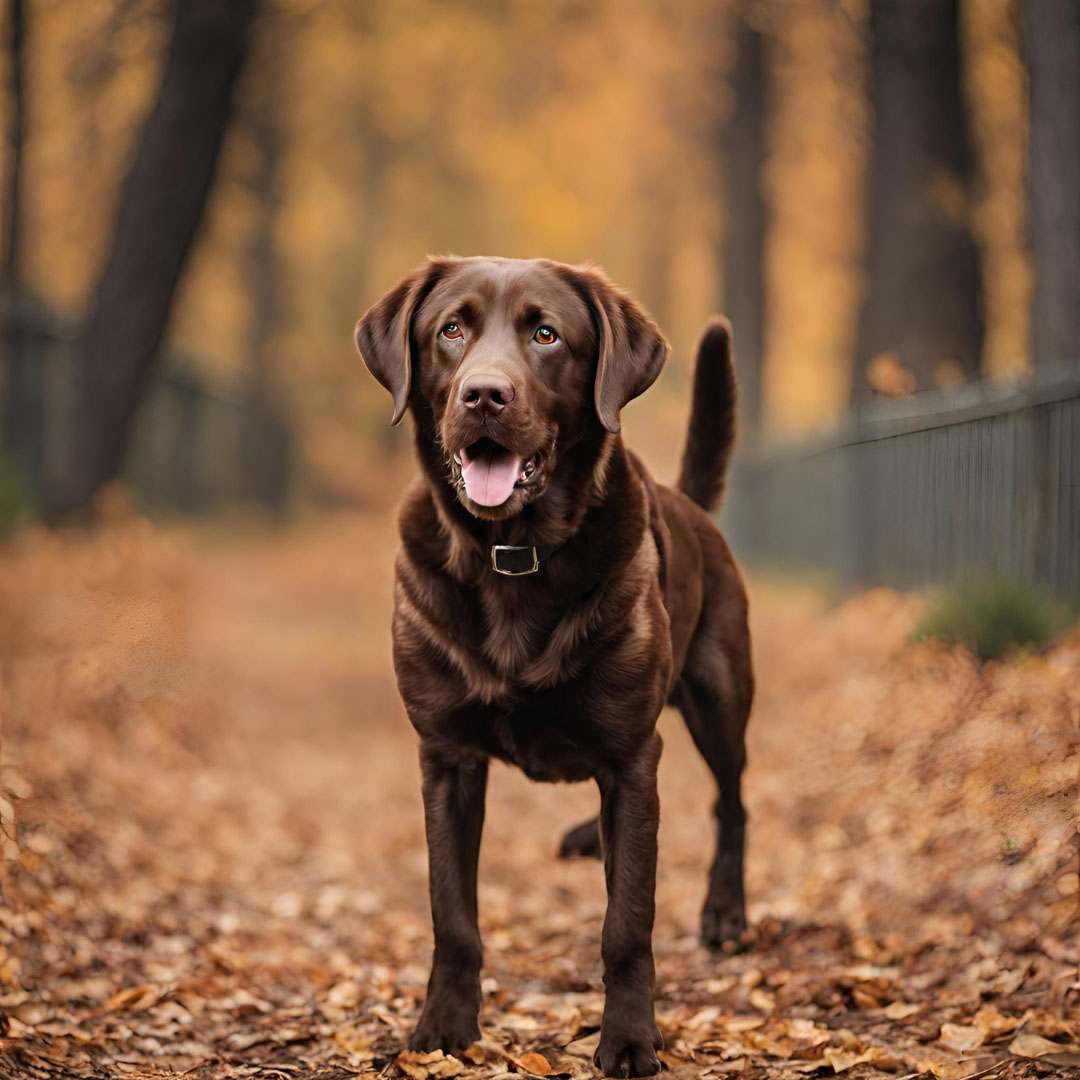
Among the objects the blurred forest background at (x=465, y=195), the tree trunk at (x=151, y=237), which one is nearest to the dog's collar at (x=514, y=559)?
the blurred forest background at (x=465, y=195)

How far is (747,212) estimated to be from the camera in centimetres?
1576

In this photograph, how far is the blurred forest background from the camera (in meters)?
8.91

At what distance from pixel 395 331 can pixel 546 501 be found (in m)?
0.63

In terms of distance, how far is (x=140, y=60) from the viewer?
11.0m

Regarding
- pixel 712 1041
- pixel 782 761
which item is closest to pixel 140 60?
pixel 782 761

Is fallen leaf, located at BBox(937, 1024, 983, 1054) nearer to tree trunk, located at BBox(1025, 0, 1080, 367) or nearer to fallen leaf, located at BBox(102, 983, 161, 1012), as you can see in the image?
fallen leaf, located at BBox(102, 983, 161, 1012)

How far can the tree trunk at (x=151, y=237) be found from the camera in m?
8.61

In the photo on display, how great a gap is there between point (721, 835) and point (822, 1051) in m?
1.06

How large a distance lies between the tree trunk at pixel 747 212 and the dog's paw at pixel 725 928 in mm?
11741

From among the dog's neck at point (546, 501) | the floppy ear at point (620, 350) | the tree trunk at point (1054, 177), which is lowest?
the dog's neck at point (546, 501)

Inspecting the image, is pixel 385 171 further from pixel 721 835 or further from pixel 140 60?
pixel 721 835

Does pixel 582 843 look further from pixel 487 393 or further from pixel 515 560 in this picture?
pixel 487 393

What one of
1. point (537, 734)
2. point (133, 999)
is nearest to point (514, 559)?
point (537, 734)

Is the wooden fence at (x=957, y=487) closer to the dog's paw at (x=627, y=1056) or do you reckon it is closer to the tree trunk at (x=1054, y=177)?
the tree trunk at (x=1054, y=177)
